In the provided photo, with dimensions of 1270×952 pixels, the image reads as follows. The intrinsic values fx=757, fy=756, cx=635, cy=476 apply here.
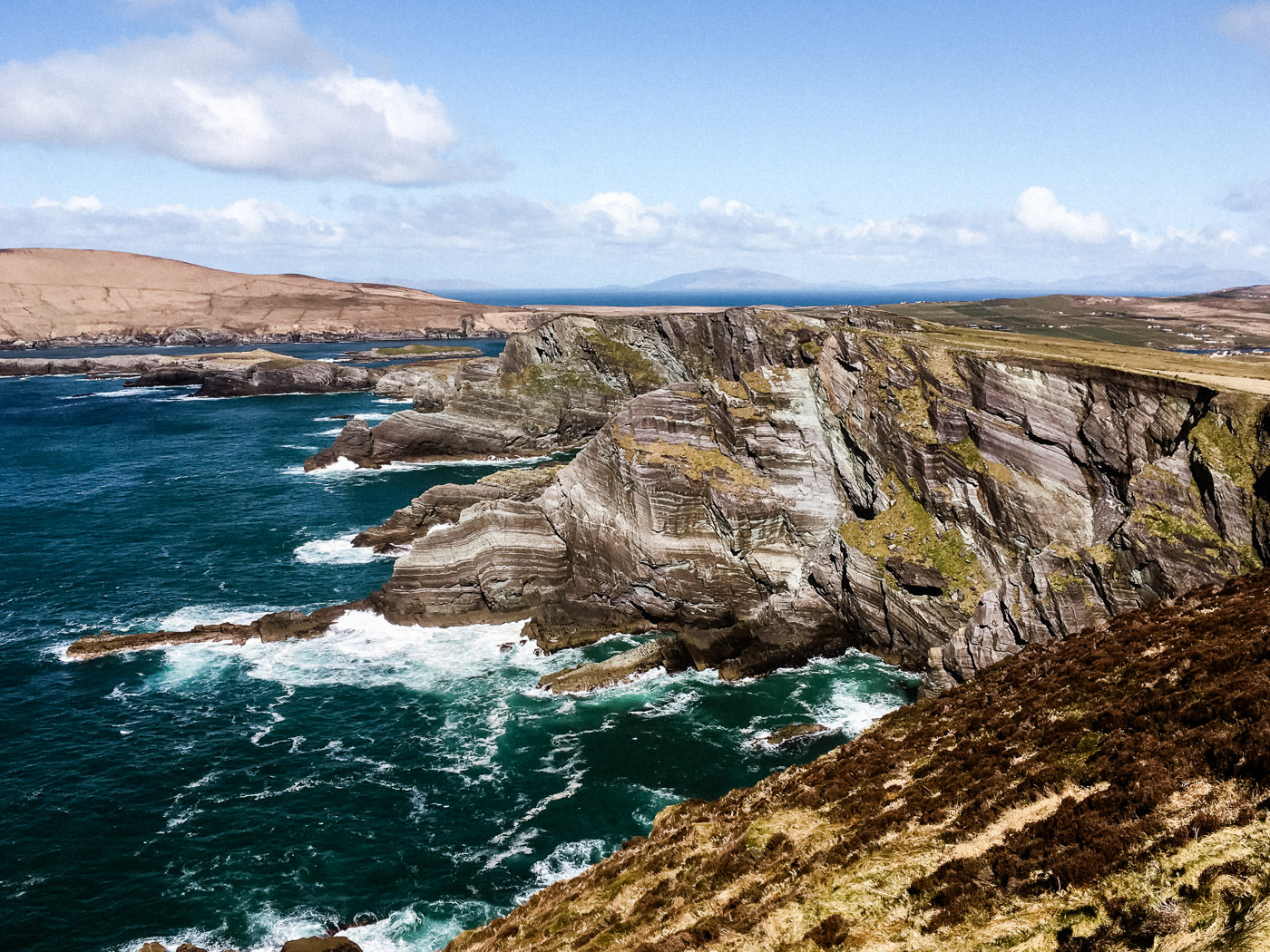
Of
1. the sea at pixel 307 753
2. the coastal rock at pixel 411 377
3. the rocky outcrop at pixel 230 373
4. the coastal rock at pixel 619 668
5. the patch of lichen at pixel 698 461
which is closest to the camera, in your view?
the sea at pixel 307 753

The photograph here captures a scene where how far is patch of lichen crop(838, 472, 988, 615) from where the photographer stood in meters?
43.0

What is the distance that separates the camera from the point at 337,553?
62906 millimetres

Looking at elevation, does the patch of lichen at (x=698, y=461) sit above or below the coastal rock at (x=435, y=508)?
above

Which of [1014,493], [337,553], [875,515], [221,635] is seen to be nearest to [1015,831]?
[1014,493]

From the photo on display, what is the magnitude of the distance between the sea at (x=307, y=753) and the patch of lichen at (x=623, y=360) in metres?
48.8

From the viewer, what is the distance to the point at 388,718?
133 feet

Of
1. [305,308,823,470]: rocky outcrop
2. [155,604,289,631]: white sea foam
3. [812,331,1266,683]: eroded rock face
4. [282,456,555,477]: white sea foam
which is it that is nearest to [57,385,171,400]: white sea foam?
[305,308,823,470]: rocky outcrop

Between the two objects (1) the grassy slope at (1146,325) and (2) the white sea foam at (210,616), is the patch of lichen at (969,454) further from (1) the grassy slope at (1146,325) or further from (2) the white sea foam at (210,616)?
(1) the grassy slope at (1146,325)

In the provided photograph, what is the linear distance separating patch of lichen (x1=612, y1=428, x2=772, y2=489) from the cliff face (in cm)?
14

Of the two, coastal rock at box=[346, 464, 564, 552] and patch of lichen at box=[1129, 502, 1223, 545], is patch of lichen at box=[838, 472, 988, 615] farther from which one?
coastal rock at box=[346, 464, 564, 552]

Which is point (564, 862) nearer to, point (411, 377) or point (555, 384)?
point (555, 384)

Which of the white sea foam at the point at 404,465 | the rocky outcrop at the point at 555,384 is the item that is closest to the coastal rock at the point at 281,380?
the rocky outcrop at the point at 555,384

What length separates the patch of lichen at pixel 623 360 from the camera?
336 ft

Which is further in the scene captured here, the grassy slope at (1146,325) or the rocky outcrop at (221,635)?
the grassy slope at (1146,325)
